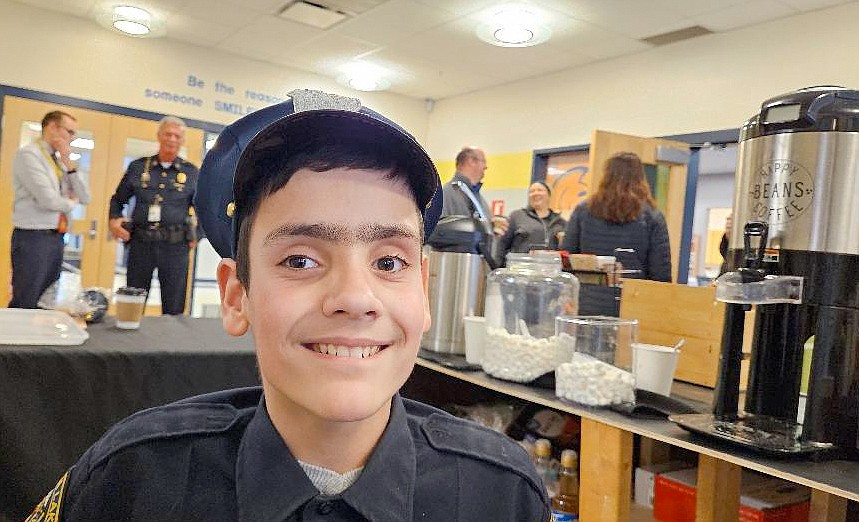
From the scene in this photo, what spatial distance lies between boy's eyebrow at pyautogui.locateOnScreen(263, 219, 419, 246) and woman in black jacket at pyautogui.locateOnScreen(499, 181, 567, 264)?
404 centimetres

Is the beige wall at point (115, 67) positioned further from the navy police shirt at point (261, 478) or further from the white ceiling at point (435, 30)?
the navy police shirt at point (261, 478)

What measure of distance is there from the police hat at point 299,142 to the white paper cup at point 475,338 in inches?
34.4

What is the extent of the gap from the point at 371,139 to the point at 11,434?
4.74 feet

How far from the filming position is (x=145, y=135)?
5.53 metres

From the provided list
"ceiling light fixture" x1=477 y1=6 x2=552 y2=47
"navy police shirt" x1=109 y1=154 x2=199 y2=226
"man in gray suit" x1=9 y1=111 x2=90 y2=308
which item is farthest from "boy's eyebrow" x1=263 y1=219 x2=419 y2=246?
"ceiling light fixture" x1=477 y1=6 x2=552 y2=47

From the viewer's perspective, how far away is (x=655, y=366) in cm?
137

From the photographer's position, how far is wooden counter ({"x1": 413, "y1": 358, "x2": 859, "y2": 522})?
103 centimetres

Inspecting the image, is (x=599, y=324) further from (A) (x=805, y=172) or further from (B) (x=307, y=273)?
(B) (x=307, y=273)

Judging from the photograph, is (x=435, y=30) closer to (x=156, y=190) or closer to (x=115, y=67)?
(x=156, y=190)

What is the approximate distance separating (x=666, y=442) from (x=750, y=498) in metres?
0.21

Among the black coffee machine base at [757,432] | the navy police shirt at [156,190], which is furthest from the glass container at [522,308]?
the navy police shirt at [156,190]

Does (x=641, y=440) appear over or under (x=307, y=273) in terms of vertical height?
under

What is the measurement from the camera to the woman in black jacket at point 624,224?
3.15 m

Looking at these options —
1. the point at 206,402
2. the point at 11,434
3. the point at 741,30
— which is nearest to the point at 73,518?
the point at 206,402
